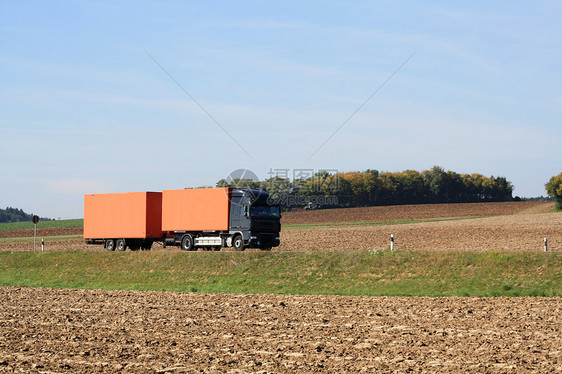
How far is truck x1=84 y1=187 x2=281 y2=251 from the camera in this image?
34.3 m

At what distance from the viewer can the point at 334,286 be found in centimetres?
2553

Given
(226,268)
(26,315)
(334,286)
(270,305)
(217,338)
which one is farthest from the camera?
(226,268)

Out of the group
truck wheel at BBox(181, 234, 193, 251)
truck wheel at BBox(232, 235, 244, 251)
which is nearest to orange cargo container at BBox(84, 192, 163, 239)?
truck wheel at BBox(181, 234, 193, 251)

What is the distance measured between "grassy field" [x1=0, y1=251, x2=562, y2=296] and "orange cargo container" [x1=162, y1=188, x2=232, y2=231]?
136 inches

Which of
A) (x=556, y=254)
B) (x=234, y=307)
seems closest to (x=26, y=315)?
(x=234, y=307)

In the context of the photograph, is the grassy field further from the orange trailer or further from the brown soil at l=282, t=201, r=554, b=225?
the brown soil at l=282, t=201, r=554, b=225

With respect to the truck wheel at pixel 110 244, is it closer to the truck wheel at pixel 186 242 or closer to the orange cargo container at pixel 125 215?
the orange cargo container at pixel 125 215

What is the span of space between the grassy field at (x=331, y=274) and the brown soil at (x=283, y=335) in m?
3.03

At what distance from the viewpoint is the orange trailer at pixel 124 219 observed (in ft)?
129

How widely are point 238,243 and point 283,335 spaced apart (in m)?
20.1

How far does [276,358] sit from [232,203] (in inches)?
904

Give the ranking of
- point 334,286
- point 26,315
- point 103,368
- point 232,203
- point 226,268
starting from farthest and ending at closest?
1. point 232,203
2. point 226,268
3. point 334,286
4. point 26,315
5. point 103,368

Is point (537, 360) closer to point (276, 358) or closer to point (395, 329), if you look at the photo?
point (395, 329)

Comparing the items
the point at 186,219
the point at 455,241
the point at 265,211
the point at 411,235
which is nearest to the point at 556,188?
the point at 411,235
